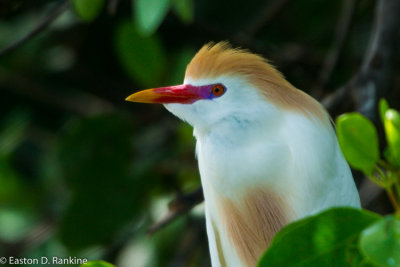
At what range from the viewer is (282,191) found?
1549mm

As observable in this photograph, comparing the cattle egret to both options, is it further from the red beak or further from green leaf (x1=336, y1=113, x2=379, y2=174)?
green leaf (x1=336, y1=113, x2=379, y2=174)

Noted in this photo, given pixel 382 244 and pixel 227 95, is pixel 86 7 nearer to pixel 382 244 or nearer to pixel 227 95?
pixel 227 95

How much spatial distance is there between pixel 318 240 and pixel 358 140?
0.50 ft

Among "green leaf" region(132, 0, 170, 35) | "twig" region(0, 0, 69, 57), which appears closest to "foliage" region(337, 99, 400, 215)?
"green leaf" region(132, 0, 170, 35)

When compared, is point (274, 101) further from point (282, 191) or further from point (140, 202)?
point (140, 202)

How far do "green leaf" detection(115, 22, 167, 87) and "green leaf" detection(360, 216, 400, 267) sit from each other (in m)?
1.60

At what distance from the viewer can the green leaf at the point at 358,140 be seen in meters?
0.85

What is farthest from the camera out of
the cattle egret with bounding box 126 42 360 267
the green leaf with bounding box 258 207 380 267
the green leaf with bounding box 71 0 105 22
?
the green leaf with bounding box 71 0 105 22

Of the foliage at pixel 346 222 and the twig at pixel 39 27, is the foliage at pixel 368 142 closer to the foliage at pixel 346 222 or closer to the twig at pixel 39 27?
the foliage at pixel 346 222

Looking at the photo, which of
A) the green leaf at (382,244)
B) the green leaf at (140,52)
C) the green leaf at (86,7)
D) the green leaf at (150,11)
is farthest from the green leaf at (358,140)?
the green leaf at (140,52)

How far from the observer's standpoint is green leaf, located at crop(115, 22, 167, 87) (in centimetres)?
229

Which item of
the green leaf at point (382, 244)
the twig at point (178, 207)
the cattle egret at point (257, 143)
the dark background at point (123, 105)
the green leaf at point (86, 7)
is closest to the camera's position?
the green leaf at point (382, 244)

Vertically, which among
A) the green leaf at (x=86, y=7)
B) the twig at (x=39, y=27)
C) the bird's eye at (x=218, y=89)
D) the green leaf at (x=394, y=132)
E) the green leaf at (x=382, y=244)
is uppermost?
the twig at (x=39, y=27)

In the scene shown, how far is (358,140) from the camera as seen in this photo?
0.86 meters
